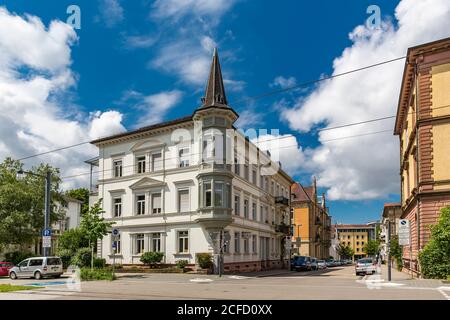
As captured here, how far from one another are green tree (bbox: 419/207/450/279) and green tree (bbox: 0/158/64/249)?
3548cm

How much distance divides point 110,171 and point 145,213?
19.9 feet

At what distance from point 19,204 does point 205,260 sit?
70.3 ft

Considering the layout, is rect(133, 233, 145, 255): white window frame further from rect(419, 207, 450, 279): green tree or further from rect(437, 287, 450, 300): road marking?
rect(437, 287, 450, 300): road marking

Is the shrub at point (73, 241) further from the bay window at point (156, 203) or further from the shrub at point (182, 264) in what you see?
the shrub at point (182, 264)

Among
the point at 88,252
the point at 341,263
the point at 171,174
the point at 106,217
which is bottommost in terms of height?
the point at 341,263

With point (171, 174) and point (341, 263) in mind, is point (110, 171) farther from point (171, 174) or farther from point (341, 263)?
point (341, 263)

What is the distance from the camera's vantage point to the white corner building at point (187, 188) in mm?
36469

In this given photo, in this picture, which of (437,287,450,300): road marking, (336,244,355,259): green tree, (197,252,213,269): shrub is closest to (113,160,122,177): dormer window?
(197,252,213,269): shrub

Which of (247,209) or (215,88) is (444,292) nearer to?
(215,88)

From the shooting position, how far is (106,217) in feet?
139

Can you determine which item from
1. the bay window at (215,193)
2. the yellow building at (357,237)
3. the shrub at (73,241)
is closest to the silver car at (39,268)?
the bay window at (215,193)

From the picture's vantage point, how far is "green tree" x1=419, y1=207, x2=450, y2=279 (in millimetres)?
26141

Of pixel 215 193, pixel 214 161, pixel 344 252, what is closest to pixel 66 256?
pixel 215 193
